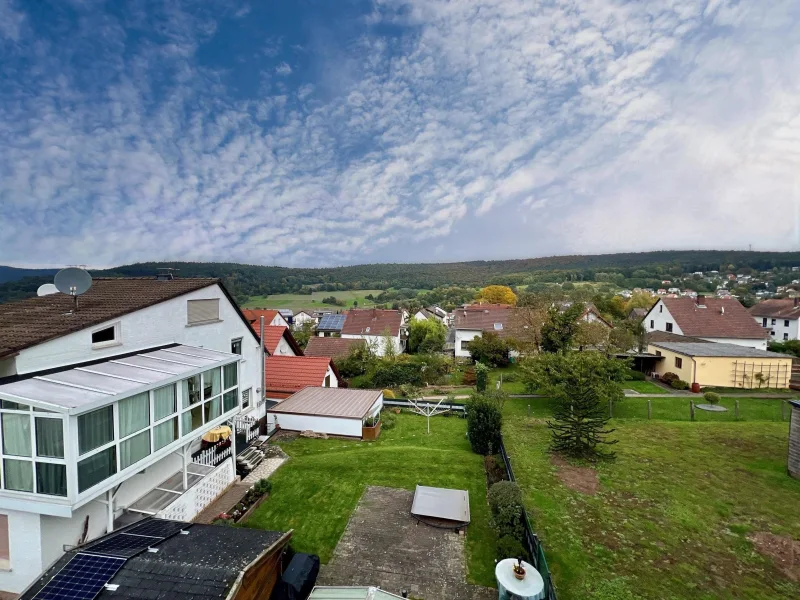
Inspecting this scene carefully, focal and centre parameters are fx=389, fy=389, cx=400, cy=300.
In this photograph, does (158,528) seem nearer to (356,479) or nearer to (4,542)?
(4,542)

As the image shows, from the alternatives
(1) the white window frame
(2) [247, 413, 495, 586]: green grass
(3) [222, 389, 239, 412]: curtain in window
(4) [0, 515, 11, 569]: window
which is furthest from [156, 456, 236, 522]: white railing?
(1) the white window frame

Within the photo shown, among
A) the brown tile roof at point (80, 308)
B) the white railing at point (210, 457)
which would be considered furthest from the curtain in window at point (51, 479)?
the white railing at point (210, 457)

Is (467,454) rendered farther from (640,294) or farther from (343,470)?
(640,294)

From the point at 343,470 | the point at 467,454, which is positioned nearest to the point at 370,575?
the point at 343,470

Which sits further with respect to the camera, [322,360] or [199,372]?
[322,360]

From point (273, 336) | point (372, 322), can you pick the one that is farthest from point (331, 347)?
point (372, 322)

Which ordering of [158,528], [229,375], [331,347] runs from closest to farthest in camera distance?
[158,528] < [229,375] < [331,347]
